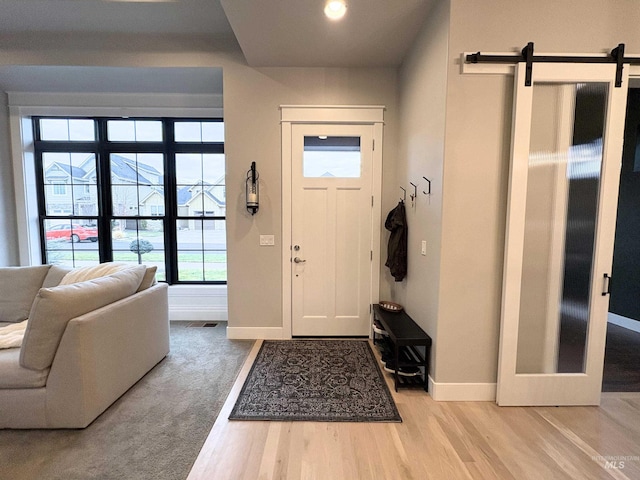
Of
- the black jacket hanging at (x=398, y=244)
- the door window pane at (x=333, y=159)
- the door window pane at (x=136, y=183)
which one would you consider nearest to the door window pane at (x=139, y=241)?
the door window pane at (x=136, y=183)

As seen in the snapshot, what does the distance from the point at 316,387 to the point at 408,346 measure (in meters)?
0.82

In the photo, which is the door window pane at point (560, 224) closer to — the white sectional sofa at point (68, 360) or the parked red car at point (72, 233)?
the white sectional sofa at point (68, 360)

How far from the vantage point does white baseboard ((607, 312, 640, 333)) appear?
350 cm

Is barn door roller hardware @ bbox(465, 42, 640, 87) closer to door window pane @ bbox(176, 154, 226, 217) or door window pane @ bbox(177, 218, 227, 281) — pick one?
door window pane @ bbox(176, 154, 226, 217)

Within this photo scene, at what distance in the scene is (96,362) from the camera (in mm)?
1923

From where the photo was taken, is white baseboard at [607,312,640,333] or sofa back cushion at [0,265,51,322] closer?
sofa back cushion at [0,265,51,322]

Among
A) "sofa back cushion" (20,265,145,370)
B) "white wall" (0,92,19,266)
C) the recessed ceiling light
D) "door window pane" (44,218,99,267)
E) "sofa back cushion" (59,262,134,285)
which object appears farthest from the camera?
"door window pane" (44,218,99,267)

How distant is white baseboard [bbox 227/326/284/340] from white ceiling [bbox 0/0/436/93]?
2.84 meters

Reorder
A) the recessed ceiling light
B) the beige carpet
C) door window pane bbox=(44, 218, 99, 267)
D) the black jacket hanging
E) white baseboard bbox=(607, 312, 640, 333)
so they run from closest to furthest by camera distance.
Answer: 1. the beige carpet
2. the recessed ceiling light
3. the black jacket hanging
4. white baseboard bbox=(607, 312, 640, 333)
5. door window pane bbox=(44, 218, 99, 267)

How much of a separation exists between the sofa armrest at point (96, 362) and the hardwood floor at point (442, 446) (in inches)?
32.2

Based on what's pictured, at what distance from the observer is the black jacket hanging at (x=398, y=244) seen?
2.87 m

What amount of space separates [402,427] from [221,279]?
296 cm

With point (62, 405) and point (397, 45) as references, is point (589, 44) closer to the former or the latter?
point (397, 45)

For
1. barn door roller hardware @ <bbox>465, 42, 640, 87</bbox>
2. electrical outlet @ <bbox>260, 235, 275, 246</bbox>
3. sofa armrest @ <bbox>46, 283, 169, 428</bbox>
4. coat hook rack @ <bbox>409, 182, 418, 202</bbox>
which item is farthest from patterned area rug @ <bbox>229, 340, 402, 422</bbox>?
barn door roller hardware @ <bbox>465, 42, 640, 87</bbox>
